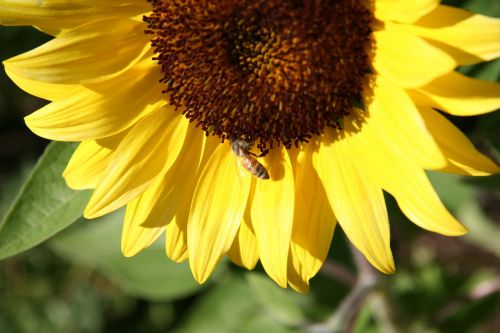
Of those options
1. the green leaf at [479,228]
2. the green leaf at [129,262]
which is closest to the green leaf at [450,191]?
the green leaf at [479,228]

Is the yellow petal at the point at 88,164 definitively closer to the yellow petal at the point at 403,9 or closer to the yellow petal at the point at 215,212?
the yellow petal at the point at 215,212

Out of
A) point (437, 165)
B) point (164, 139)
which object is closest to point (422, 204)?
point (437, 165)

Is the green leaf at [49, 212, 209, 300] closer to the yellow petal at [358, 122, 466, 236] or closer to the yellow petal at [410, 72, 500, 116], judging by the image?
the yellow petal at [358, 122, 466, 236]

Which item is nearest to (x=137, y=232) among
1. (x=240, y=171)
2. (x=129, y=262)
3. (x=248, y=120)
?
(x=240, y=171)

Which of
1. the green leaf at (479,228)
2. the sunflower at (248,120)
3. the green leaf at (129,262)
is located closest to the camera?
the sunflower at (248,120)

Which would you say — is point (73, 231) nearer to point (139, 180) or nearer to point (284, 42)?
point (139, 180)

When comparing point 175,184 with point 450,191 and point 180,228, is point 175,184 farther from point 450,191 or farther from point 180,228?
point 450,191

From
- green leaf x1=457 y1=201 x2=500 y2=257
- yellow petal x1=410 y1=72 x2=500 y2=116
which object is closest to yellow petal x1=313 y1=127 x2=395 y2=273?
yellow petal x1=410 y1=72 x2=500 y2=116
